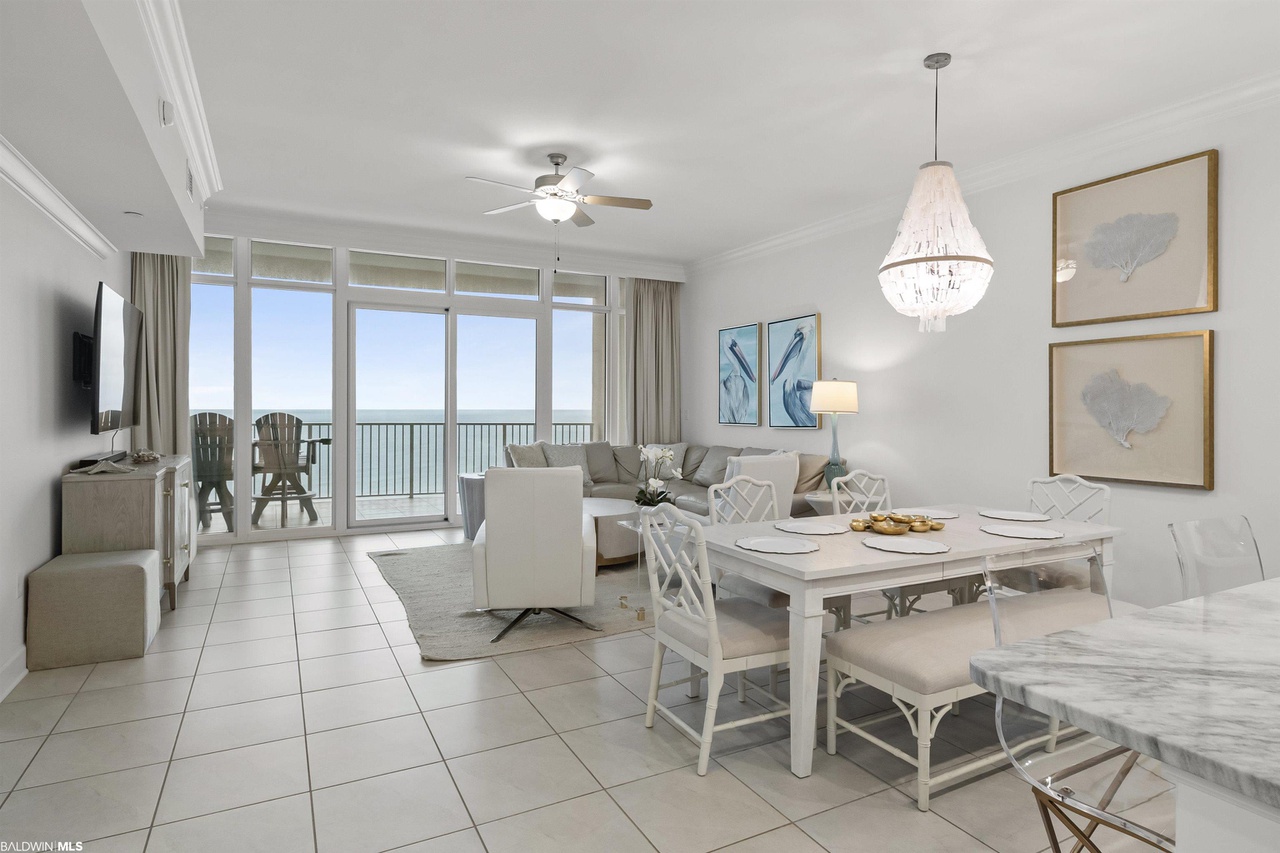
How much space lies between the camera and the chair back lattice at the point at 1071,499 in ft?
11.2

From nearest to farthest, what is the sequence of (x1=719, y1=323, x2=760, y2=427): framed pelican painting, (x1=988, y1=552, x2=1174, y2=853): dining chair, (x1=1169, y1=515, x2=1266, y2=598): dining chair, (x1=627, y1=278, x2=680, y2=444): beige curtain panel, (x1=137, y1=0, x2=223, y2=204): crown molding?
(x1=988, y1=552, x2=1174, y2=853): dining chair
(x1=1169, y1=515, x2=1266, y2=598): dining chair
(x1=137, y1=0, x2=223, y2=204): crown molding
(x1=719, y1=323, x2=760, y2=427): framed pelican painting
(x1=627, y1=278, x2=680, y2=444): beige curtain panel

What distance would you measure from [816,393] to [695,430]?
2.55 m

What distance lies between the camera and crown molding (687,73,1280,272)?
10.9 ft

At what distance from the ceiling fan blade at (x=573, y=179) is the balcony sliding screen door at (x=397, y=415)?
304 centimetres

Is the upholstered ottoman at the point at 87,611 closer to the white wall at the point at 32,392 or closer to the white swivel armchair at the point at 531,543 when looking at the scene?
the white wall at the point at 32,392

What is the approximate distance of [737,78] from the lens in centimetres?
326

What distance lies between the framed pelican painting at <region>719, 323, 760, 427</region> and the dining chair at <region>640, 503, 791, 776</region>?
4.26 m

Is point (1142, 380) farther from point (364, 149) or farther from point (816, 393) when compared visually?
point (364, 149)

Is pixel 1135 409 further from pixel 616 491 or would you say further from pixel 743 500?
pixel 616 491

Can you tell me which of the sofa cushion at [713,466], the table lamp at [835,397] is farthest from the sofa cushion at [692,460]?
the table lamp at [835,397]

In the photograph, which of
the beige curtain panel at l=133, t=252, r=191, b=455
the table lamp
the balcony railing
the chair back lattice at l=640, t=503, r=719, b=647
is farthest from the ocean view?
the chair back lattice at l=640, t=503, r=719, b=647

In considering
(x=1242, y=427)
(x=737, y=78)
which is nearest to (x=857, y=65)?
(x=737, y=78)

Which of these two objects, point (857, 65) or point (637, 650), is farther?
point (637, 650)

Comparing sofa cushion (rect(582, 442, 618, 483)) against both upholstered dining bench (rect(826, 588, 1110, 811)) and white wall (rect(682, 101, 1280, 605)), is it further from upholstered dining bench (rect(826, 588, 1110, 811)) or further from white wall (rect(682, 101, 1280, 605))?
upholstered dining bench (rect(826, 588, 1110, 811))
